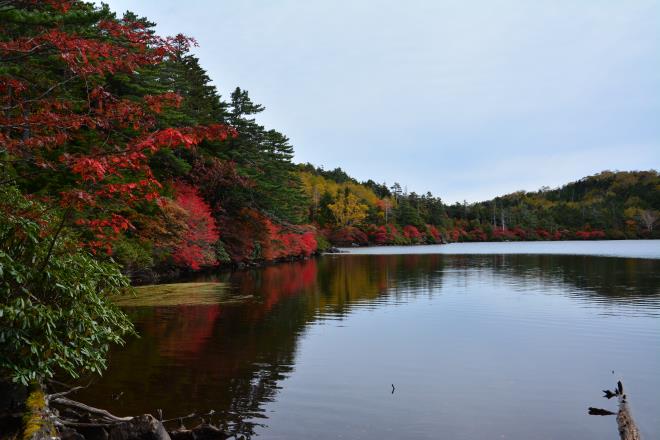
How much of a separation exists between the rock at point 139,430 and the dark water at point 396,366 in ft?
5.34

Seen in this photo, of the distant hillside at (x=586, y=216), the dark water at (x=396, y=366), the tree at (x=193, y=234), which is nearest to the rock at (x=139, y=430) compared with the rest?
the dark water at (x=396, y=366)

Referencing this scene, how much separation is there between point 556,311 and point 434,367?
964 centimetres

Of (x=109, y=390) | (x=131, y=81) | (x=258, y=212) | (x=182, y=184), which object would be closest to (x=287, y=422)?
(x=109, y=390)

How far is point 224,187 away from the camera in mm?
39562

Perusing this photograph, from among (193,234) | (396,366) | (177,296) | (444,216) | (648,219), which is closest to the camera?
(396,366)

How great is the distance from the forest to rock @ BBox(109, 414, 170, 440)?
980mm

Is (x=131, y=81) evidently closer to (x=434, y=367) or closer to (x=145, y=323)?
(x=145, y=323)

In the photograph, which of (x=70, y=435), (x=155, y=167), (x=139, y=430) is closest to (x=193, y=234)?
(x=155, y=167)

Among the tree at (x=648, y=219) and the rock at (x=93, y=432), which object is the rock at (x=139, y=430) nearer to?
the rock at (x=93, y=432)

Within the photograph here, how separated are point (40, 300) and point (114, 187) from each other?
1746 mm

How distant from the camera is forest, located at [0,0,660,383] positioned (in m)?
6.12

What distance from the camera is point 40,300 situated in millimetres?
6285

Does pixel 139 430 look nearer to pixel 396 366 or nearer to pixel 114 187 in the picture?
pixel 114 187

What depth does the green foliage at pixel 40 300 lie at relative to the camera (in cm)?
576
